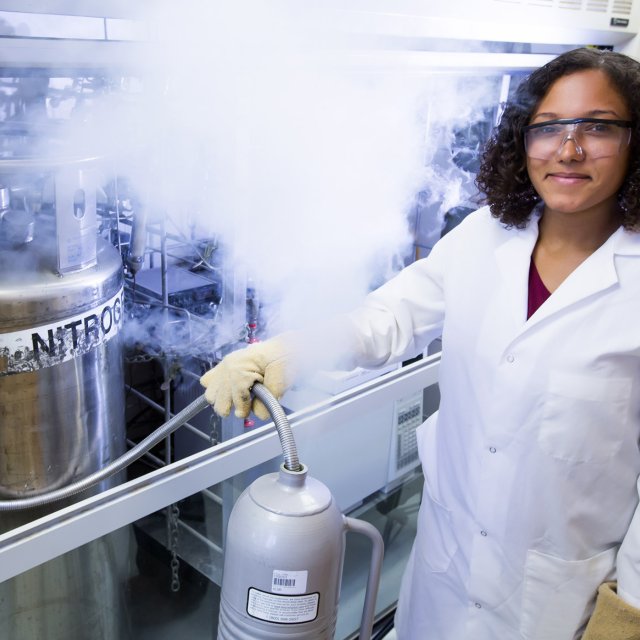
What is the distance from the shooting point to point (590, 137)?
114 cm

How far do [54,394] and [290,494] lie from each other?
0.44 meters

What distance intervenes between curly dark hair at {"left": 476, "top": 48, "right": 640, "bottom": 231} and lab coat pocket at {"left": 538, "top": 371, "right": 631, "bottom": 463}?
0.89ft

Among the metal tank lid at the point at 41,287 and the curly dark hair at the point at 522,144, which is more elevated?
the curly dark hair at the point at 522,144

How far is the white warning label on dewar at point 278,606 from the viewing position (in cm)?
94

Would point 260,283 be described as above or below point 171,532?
above

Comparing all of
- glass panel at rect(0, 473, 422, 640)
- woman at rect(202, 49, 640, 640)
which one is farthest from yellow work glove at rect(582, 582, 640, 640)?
glass panel at rect(0, 473, 422, 640)

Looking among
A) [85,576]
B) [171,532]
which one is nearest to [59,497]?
[85,576]

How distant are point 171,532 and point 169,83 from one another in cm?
109

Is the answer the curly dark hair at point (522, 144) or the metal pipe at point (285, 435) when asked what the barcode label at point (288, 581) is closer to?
the metal pipe at point (285, 435)

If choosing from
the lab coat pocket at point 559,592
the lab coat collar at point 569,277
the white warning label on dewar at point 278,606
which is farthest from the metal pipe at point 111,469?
the lab coat pocket at point 559,592

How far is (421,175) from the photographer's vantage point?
6.94ft

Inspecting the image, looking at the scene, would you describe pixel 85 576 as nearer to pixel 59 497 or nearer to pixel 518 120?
pixel 59 497

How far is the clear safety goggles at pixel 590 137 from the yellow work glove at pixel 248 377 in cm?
54

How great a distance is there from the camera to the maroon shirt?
1230 mm
